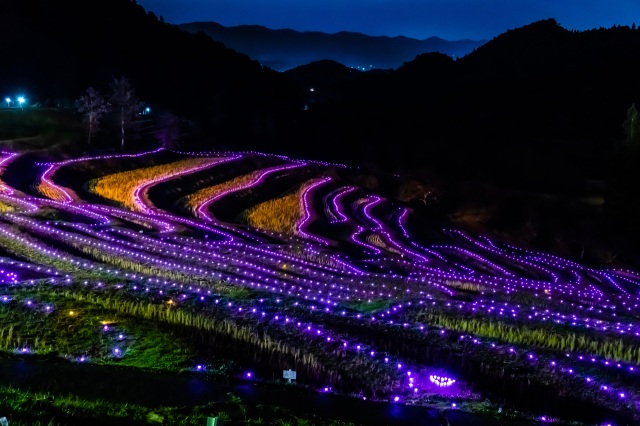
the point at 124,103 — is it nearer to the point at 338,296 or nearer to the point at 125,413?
the point at 338,296

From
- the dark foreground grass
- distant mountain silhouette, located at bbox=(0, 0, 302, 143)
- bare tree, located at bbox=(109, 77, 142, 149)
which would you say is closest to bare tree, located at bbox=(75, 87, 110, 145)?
bare tree, located at bbox=(109, 77, 142, 149)

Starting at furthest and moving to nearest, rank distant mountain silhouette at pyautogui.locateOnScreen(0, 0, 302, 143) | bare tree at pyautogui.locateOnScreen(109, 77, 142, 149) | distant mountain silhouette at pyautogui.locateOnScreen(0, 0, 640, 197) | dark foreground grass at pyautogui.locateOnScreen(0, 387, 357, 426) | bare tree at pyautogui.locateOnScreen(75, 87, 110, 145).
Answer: distant mountain silhouette at pyautogui.locateOnScreen(0, 0, 302, 143) < distant mountain silhouette at pyautogui.locateOnScreen(0, 0, 640, 197) < bare tree at pyautogui.locateOnScreen(109, 77, 142, 149) < bare tree at pyautogui.locateOnScreen(75, 87, 110, 145) < dark foreground grass at pyautogui.locateOnScreen(0, 387, 357, 426)

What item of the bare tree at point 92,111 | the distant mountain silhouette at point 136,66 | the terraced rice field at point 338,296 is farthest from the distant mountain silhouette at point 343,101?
the terraced rice field at point 338,296

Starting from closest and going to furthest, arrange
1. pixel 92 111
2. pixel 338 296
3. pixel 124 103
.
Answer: pixel 338 296 < pixel 92 111 < pixel 124 103

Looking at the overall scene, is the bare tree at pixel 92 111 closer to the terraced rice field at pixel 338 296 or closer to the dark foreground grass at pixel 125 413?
the terraced rice field at pixel 338 296

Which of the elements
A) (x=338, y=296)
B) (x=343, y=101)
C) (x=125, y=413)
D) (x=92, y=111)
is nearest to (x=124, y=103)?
(x=92, y=111)

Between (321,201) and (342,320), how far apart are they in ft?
87.5

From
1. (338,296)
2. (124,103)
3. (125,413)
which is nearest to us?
(125,413)

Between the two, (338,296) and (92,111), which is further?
(92,111)

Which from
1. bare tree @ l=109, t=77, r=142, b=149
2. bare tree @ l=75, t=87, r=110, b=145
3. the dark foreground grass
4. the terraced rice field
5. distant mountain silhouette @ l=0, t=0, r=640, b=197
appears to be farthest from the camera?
distant mountain silhouette @ l=0, t=0, r=640, b=197

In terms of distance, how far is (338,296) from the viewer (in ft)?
58.3

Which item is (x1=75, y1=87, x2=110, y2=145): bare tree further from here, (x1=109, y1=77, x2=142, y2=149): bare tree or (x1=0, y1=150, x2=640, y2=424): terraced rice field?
(x1=0, y1=150, x2=640, y2=424): terraced rice field

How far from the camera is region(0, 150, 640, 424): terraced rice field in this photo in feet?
38.6

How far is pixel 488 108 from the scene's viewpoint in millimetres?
99500
